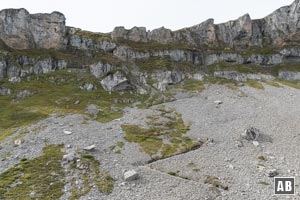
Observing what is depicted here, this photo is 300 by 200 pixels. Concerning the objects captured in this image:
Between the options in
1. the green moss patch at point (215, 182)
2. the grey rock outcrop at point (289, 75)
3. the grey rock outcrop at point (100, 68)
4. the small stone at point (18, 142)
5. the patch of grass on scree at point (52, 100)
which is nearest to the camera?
the green moss patch at point (215, 182)

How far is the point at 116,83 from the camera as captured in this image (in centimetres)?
13325

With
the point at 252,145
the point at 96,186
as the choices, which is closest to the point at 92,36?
the point at 252,145

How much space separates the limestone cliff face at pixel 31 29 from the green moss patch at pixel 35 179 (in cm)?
10757

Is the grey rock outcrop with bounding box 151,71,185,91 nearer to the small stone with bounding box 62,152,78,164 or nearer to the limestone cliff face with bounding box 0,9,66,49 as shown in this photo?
the limestone cliff face with bounding box 0,9,66,49

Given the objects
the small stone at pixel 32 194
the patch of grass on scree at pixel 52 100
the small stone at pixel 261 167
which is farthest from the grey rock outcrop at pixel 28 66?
the small stone at pixel 261 167

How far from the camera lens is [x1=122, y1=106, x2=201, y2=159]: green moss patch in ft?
241

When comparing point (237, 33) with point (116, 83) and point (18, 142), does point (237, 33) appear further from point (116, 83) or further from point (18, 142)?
point (18, 142)

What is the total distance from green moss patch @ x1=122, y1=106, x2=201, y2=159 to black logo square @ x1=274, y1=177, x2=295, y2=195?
22.0 m

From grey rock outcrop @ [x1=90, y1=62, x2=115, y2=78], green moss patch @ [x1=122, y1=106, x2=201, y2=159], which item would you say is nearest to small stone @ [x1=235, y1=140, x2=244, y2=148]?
green moss patch @ [x1=122, y1=106, x2=201, y2=159]

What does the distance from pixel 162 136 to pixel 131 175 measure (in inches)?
1152

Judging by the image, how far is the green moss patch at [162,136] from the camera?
7343 centimetres

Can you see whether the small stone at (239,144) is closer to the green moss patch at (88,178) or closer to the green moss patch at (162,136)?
the green moss patch at (162,136)

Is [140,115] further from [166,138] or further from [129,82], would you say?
[129,82]

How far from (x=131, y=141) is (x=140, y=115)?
25.3 m
